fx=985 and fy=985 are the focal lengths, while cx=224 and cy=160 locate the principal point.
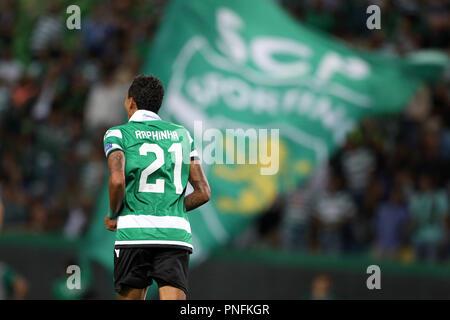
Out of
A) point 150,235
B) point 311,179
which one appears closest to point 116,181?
point 150,235

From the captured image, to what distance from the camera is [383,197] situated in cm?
1212

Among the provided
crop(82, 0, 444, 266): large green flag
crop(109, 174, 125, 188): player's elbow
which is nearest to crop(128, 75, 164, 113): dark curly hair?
crop(109, 174, 125, 188): player's elbow

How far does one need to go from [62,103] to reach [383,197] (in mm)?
5656

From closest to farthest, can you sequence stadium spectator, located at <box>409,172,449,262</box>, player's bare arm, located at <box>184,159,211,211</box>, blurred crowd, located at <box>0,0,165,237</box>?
player's bare arm, located at <box>184,159,211,211</box>
stadium spectator, located at <box>409,172,449,262</box>
blurred crowd, located at <box>0,0,165,237</box>

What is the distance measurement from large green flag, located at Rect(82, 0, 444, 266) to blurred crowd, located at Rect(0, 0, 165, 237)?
284 cm

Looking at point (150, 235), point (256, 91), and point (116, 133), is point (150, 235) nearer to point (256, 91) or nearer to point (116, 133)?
point (116, 133)

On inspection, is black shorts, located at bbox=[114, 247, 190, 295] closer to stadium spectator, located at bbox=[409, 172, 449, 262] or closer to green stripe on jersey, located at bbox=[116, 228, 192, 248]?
green stripe on jersey, located at bbox=[116, 228, 192, 248]

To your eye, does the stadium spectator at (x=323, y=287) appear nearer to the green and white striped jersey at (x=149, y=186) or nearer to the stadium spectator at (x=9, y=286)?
the stadium spectator at (x=9, y=286)

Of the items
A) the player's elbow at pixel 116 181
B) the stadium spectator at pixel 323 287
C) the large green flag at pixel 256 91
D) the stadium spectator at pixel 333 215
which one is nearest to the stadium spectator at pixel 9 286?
the large green flag at pixel 256 91

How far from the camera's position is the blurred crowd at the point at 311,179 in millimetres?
12023

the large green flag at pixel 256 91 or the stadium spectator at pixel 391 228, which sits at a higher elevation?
the large green flag at pixel 256 91

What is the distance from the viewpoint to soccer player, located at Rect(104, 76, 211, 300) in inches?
237
